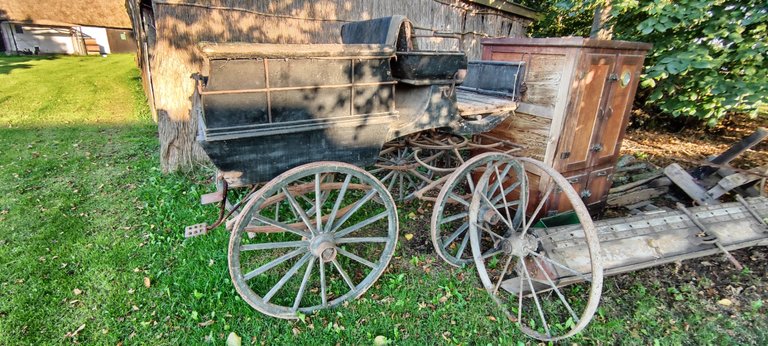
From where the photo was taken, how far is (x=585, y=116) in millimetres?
3525

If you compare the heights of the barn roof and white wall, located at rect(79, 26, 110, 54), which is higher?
the barn roof

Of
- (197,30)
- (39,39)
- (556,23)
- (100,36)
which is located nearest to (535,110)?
(197,30)

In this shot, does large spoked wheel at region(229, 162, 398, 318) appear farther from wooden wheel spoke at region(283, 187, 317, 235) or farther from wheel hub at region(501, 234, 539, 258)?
wheel hub at region(501, 234, 539, 258)

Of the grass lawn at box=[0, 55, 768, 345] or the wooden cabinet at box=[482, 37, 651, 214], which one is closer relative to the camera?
the grass lawn at box=[0, 55, 768, 345]

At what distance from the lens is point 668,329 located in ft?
9.36

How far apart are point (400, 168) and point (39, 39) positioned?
95.6 feet

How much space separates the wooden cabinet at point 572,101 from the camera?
327 centimetres

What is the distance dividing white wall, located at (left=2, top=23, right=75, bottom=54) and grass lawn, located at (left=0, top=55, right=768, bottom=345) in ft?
79.9

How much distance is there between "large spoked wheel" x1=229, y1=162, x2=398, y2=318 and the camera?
244 cm

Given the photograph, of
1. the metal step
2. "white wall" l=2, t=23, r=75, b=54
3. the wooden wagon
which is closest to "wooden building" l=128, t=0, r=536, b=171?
the wooden wagon

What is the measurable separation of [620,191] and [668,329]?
6.97ft

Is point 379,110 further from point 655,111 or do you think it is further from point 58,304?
point 655,111

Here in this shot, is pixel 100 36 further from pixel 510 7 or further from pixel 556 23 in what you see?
pixel 556 23

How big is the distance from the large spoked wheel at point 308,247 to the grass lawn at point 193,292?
20cm
